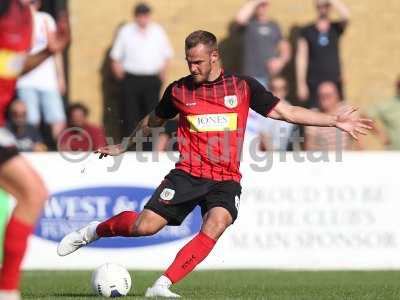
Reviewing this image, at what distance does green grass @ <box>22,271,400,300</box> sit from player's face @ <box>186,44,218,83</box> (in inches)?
71.9

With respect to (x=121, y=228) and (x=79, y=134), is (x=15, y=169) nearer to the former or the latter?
(x=121, y=228)

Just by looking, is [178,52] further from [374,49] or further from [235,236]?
[235,236]

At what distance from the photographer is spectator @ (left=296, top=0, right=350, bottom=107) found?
52.6ft

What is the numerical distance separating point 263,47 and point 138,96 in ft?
6.33

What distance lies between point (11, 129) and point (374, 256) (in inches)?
204

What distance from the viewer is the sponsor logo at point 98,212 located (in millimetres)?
13195

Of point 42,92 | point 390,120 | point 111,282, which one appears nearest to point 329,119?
point 111,282

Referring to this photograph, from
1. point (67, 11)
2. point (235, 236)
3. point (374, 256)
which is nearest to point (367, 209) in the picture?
point (374, 256)

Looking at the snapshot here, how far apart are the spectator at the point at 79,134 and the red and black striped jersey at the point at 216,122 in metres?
5.07

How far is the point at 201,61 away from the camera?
30.2 feet

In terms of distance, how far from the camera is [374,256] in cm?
1318

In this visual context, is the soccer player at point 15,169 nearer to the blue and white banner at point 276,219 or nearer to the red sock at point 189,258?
the red sock at point 189,258

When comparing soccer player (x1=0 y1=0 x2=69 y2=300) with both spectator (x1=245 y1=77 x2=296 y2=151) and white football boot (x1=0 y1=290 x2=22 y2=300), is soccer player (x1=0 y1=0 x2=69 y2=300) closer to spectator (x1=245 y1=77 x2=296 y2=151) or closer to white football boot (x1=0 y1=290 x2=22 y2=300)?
white football boot (x1=0 y1=290 x2=22 y2=300)

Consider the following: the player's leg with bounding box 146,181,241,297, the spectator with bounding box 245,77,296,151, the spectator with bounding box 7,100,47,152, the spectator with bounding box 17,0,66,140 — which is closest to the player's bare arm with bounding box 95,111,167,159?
the player's leg with bounding box 146,181,241,297
